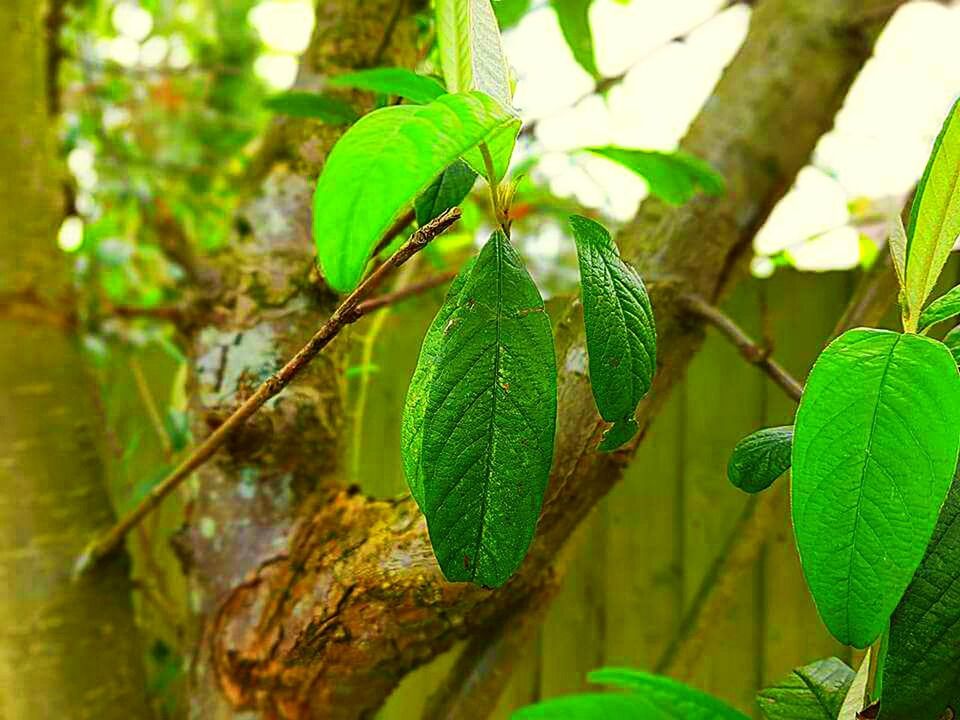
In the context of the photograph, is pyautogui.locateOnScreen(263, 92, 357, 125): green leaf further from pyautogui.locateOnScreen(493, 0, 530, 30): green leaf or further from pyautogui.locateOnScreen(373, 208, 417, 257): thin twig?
pyautogui.locateOnScreen(493, 0, 530, 30): green leaf

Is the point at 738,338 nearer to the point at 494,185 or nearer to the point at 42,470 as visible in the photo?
the point at 494,185

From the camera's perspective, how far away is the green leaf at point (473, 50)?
0.31m

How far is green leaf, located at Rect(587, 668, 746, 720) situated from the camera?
0.29 m

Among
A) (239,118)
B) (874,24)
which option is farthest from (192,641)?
(239,118)

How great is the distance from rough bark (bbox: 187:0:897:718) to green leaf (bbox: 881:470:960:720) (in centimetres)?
21

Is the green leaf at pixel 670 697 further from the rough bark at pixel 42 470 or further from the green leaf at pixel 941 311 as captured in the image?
the rough bark at pixel 42 470

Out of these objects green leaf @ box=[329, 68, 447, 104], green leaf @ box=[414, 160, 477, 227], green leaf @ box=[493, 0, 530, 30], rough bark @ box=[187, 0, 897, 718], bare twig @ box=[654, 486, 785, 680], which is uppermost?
green leaf @ box=[493, 0, 530, 30]

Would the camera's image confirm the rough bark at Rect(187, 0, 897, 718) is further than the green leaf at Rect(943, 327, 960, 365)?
Yes

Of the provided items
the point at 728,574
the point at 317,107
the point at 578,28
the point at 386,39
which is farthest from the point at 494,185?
the point at 728,574

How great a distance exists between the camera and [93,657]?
0.84 meters

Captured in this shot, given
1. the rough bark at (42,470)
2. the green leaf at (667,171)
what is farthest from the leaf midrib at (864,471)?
the rough bark at (42,470)

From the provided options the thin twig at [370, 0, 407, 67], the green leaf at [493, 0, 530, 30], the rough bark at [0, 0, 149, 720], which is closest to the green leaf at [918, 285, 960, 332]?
the green leaf at [493, 0, 530, 30]

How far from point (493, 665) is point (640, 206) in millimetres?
377

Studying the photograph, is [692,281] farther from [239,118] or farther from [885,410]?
[239,118]
